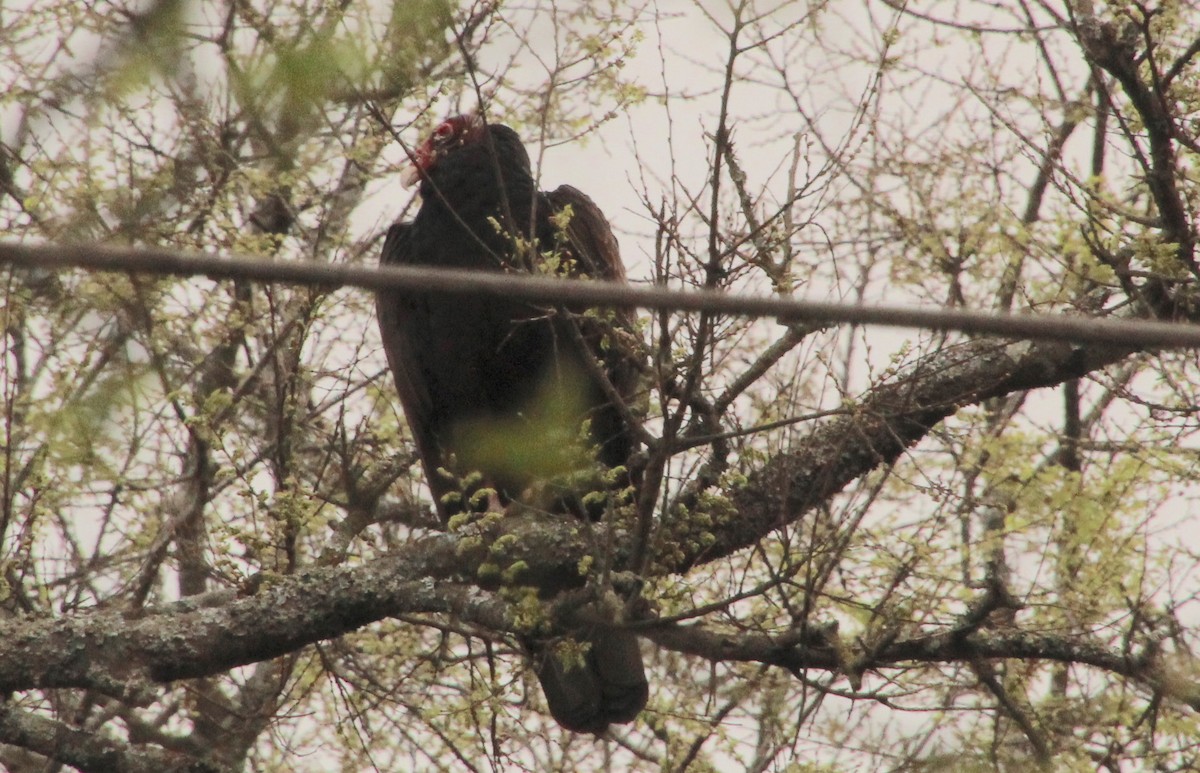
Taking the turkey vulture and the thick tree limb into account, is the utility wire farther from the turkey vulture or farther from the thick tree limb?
the turkey vulture

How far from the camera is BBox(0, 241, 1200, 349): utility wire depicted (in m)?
1.10

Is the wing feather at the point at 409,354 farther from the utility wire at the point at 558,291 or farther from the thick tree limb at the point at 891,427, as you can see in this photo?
the utility wire at the point at 558,291

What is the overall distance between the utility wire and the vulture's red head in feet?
11.3

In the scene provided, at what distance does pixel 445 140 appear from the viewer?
476 cm

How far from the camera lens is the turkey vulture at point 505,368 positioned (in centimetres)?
354

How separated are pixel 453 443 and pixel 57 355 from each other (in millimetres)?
1160

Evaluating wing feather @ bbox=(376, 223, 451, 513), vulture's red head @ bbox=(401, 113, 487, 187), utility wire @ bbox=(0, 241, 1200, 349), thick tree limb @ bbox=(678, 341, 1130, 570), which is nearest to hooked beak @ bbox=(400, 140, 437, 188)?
vulture's red head @ bbox=(401, 113, 487, 187)

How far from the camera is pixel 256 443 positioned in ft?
14.3

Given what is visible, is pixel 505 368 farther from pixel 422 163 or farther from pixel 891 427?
pixel 891 427

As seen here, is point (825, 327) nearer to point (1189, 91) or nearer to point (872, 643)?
point (872, 643)

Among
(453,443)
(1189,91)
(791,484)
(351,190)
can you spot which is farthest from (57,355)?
(1189,91)

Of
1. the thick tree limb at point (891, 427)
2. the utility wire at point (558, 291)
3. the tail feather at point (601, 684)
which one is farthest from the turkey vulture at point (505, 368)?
the utility wire at point (558, 291)

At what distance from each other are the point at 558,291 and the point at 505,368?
2.87 m

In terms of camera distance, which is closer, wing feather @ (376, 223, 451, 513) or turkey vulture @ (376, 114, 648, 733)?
turkey vulture @ (376, 114, 648, 733)
